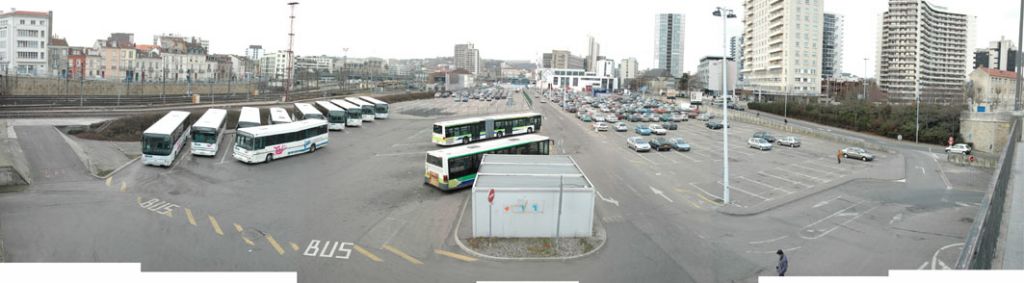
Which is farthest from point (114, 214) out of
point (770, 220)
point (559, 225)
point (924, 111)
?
point (924, 111)

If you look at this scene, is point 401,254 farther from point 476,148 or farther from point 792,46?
point 792,46

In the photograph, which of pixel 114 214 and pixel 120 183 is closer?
pixel 114 214

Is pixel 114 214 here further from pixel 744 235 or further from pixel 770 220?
pixel 770 220

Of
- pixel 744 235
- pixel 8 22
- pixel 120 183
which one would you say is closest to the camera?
pixel 744 235

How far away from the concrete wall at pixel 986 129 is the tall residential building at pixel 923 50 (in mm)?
49505

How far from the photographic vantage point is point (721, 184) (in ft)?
72.6

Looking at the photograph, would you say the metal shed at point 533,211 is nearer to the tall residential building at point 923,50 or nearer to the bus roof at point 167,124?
the bus roof at point 167,124

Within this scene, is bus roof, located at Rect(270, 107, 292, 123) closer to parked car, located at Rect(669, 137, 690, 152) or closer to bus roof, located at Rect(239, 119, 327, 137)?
bus roof, located at Rect(239, 119, 327, 137)

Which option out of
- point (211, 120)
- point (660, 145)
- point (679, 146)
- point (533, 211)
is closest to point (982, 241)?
Answer: point (533, 211)

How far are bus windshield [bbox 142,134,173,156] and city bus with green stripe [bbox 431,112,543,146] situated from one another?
13.1 m

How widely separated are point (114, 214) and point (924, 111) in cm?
5152

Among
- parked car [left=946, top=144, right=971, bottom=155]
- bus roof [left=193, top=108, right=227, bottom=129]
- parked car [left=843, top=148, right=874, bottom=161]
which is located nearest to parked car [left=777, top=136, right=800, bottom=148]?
parked car [left=843, top=148, right=874, bottom=161]

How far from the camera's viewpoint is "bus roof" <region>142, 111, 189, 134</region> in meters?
23.1

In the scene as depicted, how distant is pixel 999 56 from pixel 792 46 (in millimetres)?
46619
